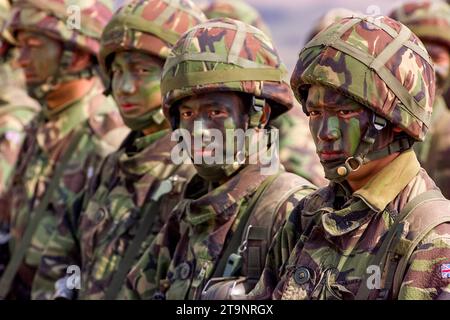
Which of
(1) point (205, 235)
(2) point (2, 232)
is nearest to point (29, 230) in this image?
(2) point (2, 232)

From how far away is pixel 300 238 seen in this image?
5.88 metres

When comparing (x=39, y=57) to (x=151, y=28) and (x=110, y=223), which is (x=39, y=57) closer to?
(x=151, y=28)

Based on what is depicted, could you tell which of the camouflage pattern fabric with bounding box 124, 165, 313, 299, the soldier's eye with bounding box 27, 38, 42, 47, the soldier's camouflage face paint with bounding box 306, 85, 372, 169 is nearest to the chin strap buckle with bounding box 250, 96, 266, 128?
the camouflage pattern fabric with bounding box 124, 165, 313, 299

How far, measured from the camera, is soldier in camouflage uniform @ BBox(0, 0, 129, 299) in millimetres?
9320

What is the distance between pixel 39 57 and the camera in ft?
32.2

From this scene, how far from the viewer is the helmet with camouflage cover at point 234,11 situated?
11.9 meters

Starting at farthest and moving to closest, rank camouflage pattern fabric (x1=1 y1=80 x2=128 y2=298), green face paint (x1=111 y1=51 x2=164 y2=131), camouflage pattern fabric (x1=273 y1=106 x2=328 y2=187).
→ camouflage pattern fabric (x1=273 y1=106 x2=328 y2=187) → camouflage pattern fabric (x1=1 y1=80 x2=128 y2=298) → green face paint (x1=111 y1=51 x2=164 y2=131)

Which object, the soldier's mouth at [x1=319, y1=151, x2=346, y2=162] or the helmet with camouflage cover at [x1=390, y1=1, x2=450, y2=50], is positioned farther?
the helmet with camouflage cover at [x1=390, y1=1, x2=450, y2=50]

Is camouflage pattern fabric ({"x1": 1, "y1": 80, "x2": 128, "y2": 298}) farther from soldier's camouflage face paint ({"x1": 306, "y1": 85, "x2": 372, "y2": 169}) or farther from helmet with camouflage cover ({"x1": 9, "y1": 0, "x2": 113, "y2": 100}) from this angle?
soldier's camouflage face paint ({"x1": 306, "y1": 85, "x2": 372, "y2": 169})

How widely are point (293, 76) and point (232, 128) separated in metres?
0.93

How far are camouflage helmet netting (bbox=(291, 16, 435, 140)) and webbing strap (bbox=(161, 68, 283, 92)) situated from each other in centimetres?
105

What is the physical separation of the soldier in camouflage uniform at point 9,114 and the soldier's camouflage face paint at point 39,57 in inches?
22.8

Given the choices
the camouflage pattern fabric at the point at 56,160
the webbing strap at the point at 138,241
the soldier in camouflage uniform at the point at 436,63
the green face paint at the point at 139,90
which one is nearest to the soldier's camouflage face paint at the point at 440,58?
the soldier in camouflage uniform at the point at 436,63
